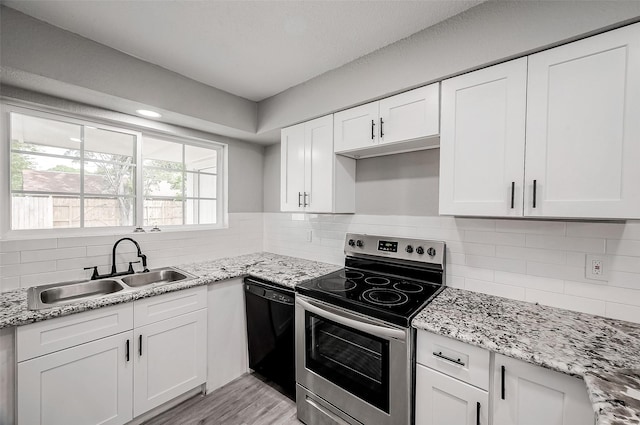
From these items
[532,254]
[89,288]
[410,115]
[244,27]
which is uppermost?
[244,27]

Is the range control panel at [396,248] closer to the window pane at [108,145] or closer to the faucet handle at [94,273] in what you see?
the faucet handle at [94,273]

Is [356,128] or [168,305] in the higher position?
[356,128]

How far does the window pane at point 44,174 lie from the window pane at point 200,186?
85 cm

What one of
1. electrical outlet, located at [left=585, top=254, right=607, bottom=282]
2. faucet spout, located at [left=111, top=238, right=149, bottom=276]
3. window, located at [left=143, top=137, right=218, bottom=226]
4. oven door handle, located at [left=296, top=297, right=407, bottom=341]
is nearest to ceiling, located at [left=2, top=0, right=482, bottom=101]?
window, located at [left=143, top=137, right=218, bottom=226]

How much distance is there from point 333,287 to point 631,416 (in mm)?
1307

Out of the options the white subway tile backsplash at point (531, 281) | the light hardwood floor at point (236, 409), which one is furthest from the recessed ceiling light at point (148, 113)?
the white subway tile backsplash at point (531, 281)

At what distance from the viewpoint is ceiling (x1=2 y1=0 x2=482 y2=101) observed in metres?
1.41

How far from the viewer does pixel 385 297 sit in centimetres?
163

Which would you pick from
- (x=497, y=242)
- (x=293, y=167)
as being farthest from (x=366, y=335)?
(x=293, y=167)

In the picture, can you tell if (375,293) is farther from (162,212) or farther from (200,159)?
(200,159)

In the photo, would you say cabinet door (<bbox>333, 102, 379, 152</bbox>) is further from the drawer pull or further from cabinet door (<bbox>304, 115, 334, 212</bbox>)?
the drawer pull

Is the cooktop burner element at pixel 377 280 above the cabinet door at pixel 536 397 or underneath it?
above

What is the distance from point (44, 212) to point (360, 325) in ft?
7.48

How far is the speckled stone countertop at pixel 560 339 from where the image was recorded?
829 mm
